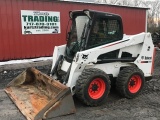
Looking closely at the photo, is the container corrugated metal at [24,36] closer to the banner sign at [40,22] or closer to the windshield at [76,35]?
the banner sign at [40,22]

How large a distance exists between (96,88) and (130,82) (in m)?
1.10

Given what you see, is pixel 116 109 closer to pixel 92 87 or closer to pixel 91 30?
pixel 92 87

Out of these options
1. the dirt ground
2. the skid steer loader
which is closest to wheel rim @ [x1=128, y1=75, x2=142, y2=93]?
the skid steer loader

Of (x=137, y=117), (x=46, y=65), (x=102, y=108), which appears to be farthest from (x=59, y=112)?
(x=46, y=65)

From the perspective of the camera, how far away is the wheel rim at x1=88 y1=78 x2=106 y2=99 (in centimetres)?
559

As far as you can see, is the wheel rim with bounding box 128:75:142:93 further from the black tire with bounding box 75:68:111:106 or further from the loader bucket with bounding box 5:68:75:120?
the loader bucket with bounding box 5:68:75:120

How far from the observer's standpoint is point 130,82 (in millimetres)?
6270

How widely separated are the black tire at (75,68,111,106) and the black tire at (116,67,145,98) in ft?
1.71

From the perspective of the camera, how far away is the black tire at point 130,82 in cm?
608

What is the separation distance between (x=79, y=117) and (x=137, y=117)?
1203 mm

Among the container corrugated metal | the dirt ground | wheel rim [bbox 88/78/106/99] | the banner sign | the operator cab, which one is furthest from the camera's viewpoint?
the banner sign

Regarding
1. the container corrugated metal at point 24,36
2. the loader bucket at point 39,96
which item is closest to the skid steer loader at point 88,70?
the loader bucket at point 39,96

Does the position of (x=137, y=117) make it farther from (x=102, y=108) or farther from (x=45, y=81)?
(x=45, y=81)

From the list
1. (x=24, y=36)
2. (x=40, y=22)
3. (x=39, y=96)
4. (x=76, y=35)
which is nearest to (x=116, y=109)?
(x=39, y=96)
